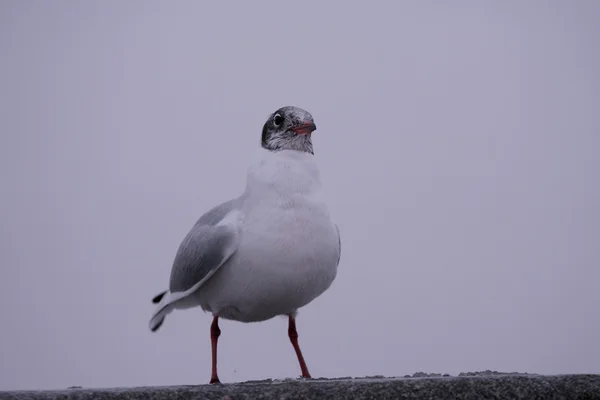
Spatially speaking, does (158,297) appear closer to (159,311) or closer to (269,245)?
(159,311)

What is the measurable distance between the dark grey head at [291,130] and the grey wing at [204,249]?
39 cm

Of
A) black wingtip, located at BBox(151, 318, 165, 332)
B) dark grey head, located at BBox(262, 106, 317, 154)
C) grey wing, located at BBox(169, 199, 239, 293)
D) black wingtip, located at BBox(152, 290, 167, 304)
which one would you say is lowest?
black wingtip, located at BBox(151, 318, 165, 332)

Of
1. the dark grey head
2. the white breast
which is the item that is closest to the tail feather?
the white breast

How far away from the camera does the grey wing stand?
3.49 metres

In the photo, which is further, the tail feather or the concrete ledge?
the tail feather

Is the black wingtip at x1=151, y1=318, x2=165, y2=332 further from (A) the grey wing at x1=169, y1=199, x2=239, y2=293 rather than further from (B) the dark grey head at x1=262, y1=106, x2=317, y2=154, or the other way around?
(B) the dark grey head at x1=262, y1=106, x2=317, y2=154

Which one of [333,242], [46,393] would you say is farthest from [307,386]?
[333,242]

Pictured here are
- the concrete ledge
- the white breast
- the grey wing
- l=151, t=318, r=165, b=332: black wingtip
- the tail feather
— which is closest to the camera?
the concrete ledge

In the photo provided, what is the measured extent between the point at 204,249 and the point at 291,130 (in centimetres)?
79

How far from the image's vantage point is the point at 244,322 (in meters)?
3.81

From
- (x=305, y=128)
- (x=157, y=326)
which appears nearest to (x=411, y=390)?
(x=305, y=128)

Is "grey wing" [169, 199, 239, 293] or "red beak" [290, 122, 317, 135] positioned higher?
"red beak" [290, 122, 317, 135]

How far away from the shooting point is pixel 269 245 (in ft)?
11.0

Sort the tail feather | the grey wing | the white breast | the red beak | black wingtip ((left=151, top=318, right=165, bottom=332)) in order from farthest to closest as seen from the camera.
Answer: black wingtip ((left=151, top=318, right=165, bottom=332)), the tail feather, the red beak, the grey wing, the white breast
